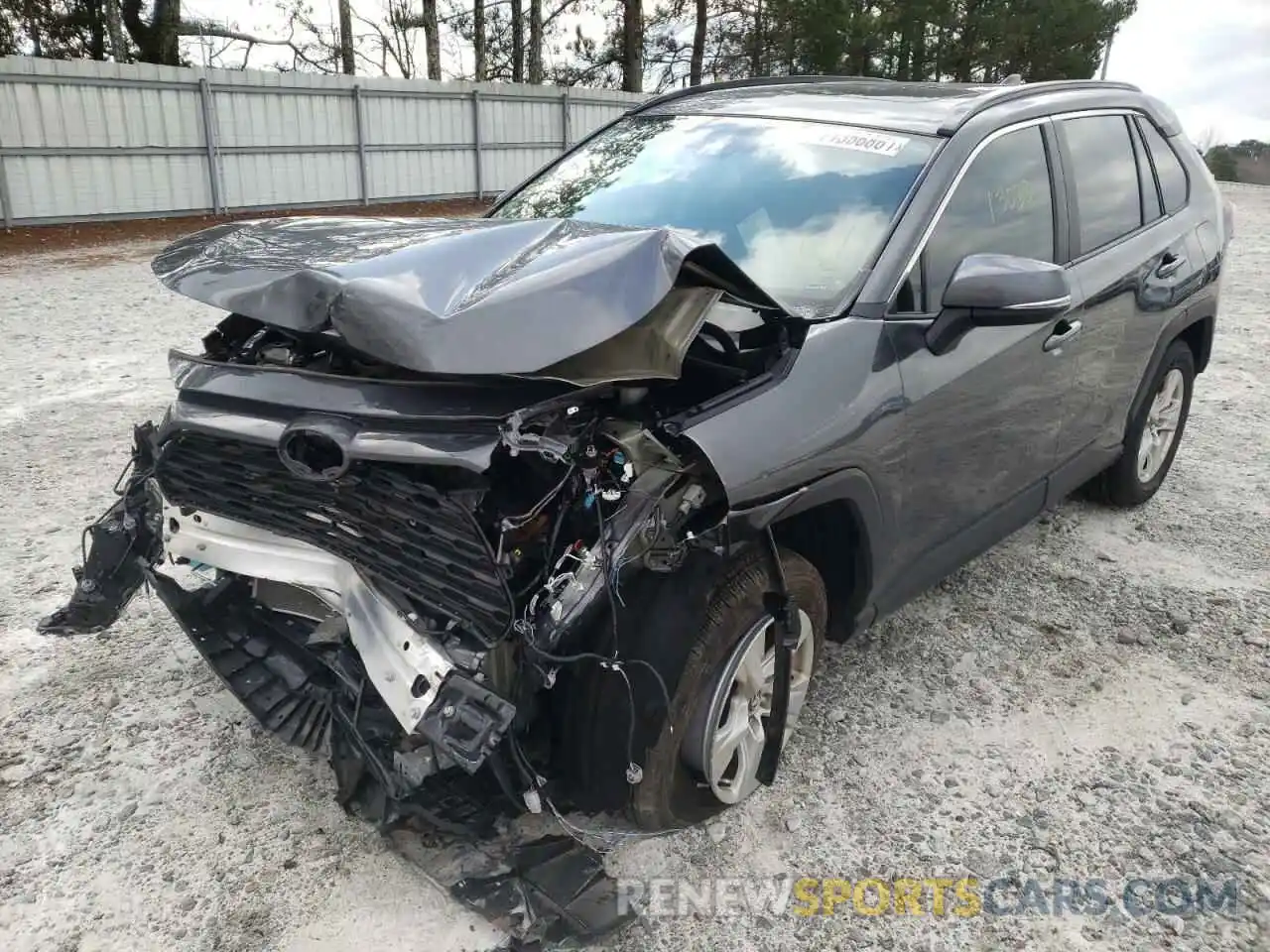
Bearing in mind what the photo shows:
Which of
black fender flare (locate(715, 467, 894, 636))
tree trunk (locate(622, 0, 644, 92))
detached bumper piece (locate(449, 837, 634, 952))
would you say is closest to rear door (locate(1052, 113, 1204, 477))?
black fender flare (locate(715, 467, 894, 636))

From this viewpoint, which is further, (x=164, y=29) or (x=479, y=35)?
(x=479, y=35)

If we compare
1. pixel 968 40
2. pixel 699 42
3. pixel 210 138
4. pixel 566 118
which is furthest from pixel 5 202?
pixel 968 40

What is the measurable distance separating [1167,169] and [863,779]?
3.17 metres

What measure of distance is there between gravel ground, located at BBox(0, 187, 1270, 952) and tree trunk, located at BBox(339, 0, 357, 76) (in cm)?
2279

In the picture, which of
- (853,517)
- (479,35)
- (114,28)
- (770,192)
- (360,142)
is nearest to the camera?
(853,517)

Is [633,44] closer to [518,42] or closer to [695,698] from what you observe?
[518,42]

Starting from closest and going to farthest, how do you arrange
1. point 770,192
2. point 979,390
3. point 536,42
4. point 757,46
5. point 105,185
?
point 979,390 → point 770,192 → point 105,185 → point 536,42 → point 757,46

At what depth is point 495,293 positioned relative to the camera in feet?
7.32

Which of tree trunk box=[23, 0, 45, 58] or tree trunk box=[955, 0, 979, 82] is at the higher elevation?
tree trunk box=[955, 0, 979, 82]

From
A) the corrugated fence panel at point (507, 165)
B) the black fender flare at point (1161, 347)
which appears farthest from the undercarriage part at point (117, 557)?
the corrugated fence panel at point (507, 165)

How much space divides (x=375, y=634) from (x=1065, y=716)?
229 centimetres

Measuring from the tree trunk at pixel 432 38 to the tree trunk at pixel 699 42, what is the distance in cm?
789

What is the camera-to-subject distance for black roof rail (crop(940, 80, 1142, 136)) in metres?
3.20

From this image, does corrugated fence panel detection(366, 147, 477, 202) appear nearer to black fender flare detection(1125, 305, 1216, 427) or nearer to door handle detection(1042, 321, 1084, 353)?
black fender flare detection(1125, 305, 1216, 427)
